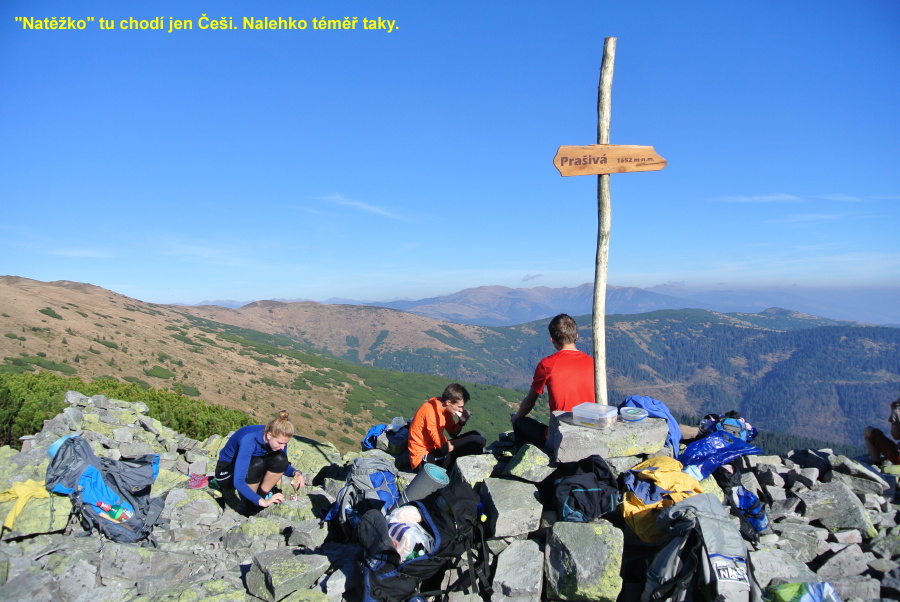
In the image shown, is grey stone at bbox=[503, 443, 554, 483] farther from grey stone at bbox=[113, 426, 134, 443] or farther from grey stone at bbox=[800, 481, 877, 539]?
grey stone at bbox=[113, 426, 134, 443]

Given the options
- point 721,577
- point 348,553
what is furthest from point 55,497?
point 721,577

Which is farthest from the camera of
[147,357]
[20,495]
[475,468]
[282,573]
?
[147,357]

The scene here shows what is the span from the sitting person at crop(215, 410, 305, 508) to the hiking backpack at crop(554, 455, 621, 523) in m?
4.45

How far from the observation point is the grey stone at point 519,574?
213 inches

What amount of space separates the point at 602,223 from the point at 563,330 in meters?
1.91

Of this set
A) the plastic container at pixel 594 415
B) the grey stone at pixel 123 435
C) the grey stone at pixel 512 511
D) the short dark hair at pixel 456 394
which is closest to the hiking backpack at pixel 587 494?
the grey stone at pixel 512 511

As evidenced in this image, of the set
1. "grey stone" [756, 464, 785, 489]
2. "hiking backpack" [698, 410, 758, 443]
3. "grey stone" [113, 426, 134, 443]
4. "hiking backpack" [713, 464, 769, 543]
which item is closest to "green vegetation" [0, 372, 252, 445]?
"grey stone" [113, 426, 134, 443]

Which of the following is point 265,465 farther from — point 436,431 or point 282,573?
point 436,431

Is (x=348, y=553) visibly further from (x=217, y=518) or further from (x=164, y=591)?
(x=217, y=518)

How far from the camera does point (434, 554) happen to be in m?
5.53

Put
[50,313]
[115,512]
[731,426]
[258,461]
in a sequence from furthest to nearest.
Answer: [50,313] → [731,426] → [258,461] → [115,512]

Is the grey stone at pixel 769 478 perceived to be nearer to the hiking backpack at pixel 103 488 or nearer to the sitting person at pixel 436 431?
the sitting person at pixel 436 431

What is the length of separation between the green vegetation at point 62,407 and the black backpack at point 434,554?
10.2 metres

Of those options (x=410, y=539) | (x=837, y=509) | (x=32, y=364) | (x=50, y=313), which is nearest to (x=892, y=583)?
(x=837, y=509)
